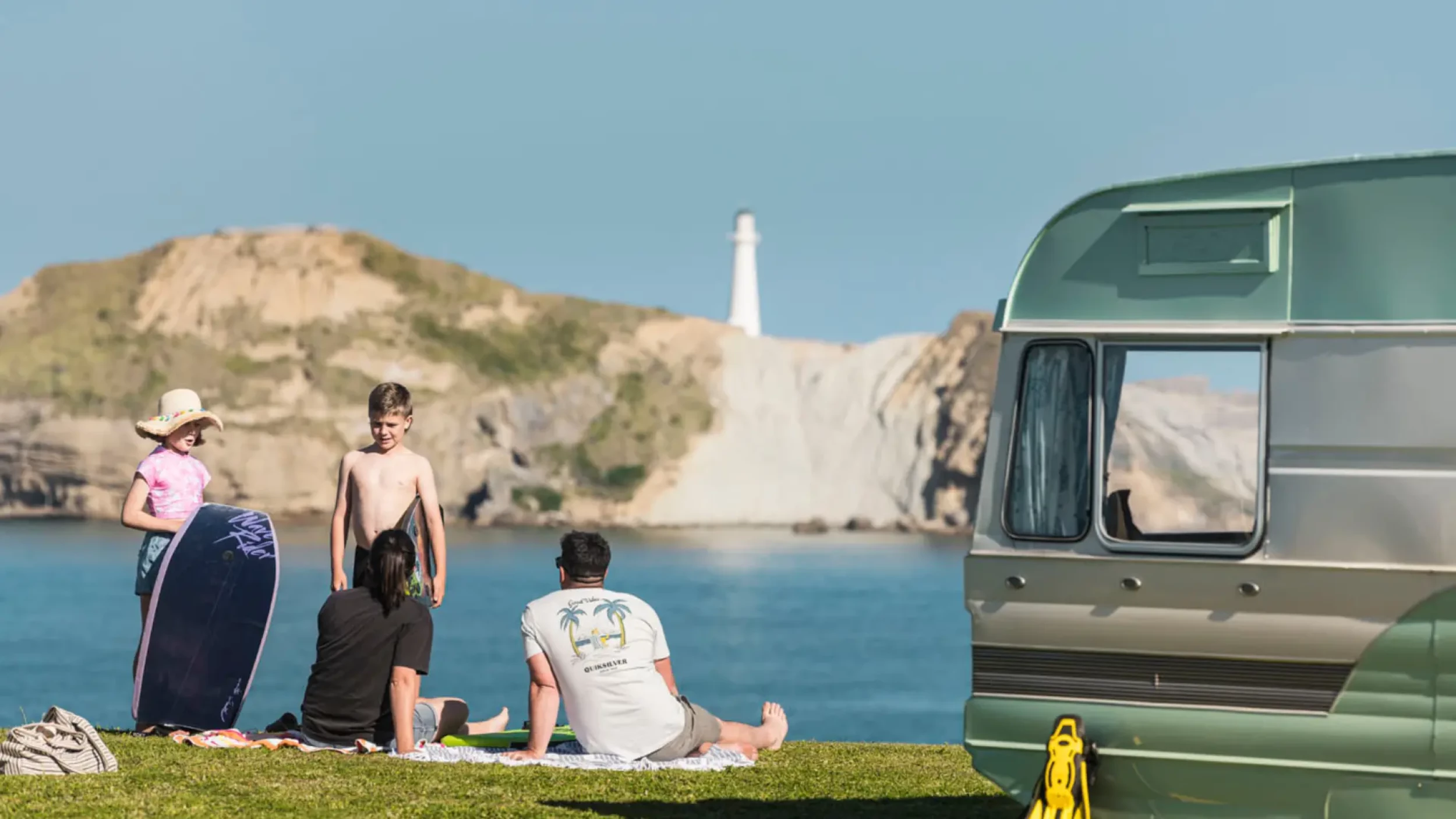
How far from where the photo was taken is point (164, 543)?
1102 cm

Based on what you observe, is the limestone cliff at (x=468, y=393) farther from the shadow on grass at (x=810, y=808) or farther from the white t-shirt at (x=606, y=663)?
the shadow on grass at (x=810, y=808)

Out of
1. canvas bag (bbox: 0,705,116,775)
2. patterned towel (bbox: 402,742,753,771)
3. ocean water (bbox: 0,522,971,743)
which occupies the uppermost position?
canvas bag (bbox: 0,705,116,775)

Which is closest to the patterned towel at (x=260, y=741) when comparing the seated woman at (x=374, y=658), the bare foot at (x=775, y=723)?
the seated woman at (x=374, y=658)

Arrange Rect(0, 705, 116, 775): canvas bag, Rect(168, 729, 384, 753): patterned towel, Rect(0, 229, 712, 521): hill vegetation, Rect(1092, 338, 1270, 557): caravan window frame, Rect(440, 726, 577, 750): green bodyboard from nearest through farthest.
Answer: Rect(1092, 338, 1270, 557): caravan window frame, Rect(0, 705, 116, 775): canvas bag, Rect(168, 729, 384, 753): patterned towel, Rect(440, 726, 577, 750): green bodyboard, Rect(0, 229, 712, 521): hill vegetation

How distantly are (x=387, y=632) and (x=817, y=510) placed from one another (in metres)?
120

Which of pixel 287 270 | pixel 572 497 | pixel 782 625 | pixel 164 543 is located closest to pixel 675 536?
pixel 572 497

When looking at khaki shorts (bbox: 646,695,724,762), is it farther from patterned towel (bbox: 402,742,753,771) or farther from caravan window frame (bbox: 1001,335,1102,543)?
caravan window frame (bbox: 1001,335,1102,543)

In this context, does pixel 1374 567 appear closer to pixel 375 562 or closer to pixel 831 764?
pixel 831 764

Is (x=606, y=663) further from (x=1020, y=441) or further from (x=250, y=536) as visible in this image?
(x=250, y=536)

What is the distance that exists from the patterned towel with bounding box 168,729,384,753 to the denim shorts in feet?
3.28

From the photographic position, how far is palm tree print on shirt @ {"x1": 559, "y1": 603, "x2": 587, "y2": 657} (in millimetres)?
9039

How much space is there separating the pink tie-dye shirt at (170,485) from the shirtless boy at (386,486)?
0.99 meters

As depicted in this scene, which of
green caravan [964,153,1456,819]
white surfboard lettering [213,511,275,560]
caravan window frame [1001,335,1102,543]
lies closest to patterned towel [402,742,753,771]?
white surfboard lettering [213,511,275,560]

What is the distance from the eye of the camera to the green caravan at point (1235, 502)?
7.01 m
